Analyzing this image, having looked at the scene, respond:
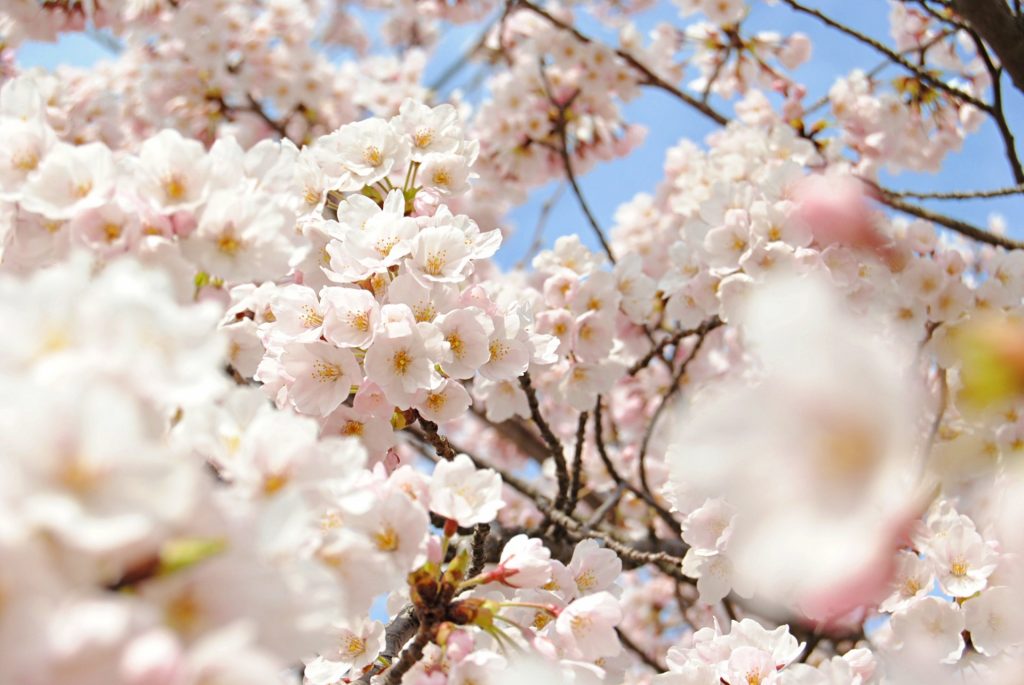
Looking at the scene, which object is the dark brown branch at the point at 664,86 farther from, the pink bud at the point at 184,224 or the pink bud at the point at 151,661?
the pink bud at the point at 151,661

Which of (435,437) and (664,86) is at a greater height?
(664,86)

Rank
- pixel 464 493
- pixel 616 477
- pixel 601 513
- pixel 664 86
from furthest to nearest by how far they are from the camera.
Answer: pixel 664 86
pixel 616 477
pixel 601 513
pixel 464 493

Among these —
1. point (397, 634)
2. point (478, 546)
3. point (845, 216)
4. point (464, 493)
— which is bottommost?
point (397, 634)

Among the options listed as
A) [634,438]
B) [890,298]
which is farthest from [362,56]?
[890,298]

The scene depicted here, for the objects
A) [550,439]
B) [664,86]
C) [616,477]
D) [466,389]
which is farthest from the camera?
[664,86]

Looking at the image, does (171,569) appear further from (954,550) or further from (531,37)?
(531,37)

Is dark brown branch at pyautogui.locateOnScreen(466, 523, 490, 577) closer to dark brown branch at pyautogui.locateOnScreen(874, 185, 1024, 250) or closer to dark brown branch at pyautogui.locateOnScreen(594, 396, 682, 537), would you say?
dark brown branch at pyautogui.locateOnScreen(594, 396, 682, 537)

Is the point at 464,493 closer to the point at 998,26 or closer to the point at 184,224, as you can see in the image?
the point at 184,224

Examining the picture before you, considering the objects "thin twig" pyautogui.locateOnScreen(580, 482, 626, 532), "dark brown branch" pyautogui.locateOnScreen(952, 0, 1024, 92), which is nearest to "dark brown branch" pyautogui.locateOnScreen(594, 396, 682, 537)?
"thin twig" pyautogui.locateOnScreen(580, 482, 626, 532)

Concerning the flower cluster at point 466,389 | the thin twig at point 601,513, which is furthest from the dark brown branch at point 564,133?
the thin twig at point 601,513

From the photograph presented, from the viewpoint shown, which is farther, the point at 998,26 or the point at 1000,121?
the point at 1000,121

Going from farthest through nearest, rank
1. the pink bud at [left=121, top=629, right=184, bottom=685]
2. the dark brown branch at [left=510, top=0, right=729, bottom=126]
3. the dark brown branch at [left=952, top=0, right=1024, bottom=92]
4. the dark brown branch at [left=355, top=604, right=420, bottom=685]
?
1. the dark brown branch at [left=510, top=0, right=729, bottom=126]
2. the dark brown branch at [left=952, top=0, right=1024, bottom=92]
3. the dark brown branch at [left=355, top=604, right=420, bottom=685]
4. the pink bud at [left=121, top=629, right=184, bottom=685]

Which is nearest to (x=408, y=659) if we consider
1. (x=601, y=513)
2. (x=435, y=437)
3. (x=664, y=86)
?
(x=435, y=437)

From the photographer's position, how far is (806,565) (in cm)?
→ 70
